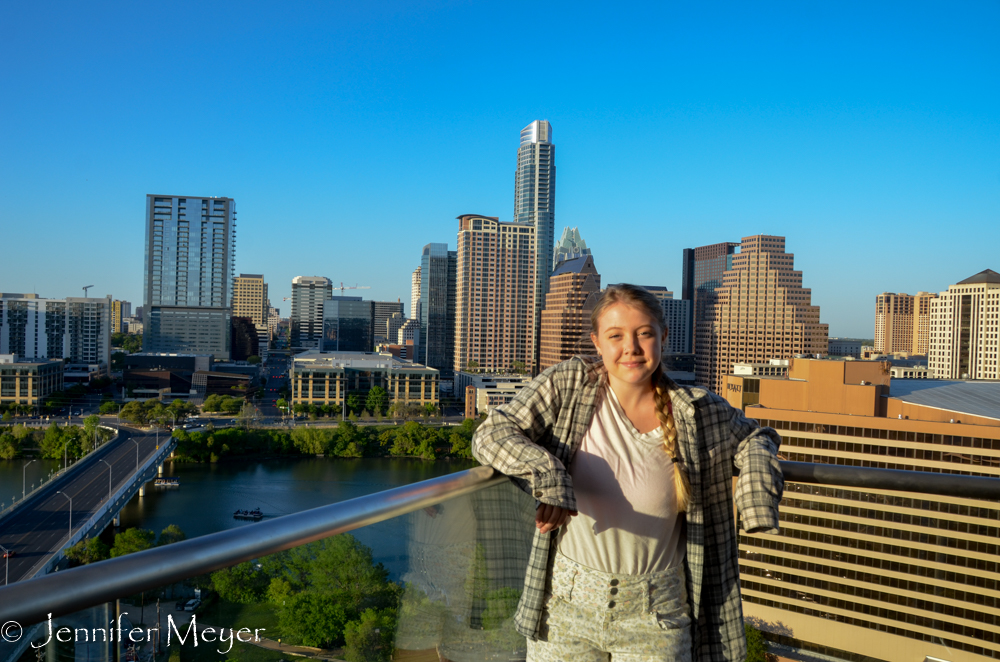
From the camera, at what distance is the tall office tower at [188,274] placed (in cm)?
3005

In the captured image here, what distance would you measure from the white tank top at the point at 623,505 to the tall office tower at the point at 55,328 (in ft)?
89.9

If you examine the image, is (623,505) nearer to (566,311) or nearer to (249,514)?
(249,514)

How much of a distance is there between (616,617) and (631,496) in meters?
0.11

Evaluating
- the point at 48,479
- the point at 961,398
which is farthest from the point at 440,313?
the point at 961,398

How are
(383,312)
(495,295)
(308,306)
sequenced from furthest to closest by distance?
(383,312) → (308,306) → (495,295)

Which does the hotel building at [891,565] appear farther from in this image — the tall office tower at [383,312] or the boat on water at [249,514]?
the tall office tower at [383,312]

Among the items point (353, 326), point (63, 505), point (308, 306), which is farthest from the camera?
point (308, 306)

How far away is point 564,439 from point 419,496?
0.16m

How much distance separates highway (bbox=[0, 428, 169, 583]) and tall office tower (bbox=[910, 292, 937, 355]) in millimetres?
28096

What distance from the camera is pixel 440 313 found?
30.2 m

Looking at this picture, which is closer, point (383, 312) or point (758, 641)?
point (758, 641)

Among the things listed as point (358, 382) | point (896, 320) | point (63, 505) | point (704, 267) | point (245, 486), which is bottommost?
point (245, 486)

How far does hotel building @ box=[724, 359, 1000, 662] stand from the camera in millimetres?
926

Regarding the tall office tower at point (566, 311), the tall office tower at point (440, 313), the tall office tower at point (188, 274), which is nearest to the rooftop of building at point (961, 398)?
the tall office tower at point (566, 311)
